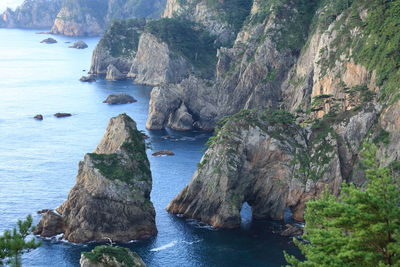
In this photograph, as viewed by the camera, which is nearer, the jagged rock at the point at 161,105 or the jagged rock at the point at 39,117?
the jagged rock at the point at 161,105

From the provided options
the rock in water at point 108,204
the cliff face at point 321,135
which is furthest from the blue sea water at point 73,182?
the cliff face at point 321,135

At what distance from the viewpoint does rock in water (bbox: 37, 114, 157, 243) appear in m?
98.2

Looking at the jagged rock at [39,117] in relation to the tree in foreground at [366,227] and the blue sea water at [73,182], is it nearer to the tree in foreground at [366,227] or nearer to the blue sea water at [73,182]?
the blue sea water at [73,182]

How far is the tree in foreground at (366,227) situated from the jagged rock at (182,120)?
127 m

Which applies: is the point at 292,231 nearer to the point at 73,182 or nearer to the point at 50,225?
the point at 50,225

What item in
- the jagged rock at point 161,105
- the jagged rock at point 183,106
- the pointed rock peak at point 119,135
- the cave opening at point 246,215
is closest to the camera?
the cave opening at point 246,215

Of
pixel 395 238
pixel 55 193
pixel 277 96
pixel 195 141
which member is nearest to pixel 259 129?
pixel 55 193

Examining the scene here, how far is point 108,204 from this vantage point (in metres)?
99.2

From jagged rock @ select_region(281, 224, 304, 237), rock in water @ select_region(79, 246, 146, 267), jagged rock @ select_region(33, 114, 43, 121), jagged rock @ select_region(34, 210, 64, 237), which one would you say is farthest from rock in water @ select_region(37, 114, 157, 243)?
jagged rock @ select_region(33, 114, 43, 121)

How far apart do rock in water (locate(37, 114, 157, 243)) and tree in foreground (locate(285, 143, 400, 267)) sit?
2360 inches

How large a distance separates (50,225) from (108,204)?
28.8 feet

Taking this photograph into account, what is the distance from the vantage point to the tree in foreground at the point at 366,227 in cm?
3900

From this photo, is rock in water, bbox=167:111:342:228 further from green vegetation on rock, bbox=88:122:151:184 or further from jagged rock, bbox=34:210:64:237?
jagged rock, bbox=34:210:64:237

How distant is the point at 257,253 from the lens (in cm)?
9475
